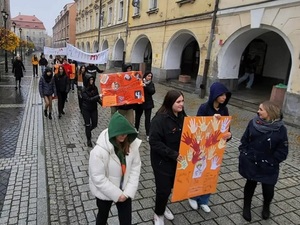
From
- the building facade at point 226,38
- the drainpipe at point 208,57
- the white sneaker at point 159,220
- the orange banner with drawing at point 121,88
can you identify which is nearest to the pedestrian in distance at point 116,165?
the white sneaker at point 159,220

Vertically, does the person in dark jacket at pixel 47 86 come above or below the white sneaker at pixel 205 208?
above

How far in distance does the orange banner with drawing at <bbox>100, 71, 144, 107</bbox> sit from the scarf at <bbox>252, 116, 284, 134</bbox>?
3.30 metres

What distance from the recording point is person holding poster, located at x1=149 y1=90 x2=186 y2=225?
9.73 feet

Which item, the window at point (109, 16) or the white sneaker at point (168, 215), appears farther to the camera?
the window at point (109, 16)

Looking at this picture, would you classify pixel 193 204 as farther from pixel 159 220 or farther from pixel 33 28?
pixel 33 28

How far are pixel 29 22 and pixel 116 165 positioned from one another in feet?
474

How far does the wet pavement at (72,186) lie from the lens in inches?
138

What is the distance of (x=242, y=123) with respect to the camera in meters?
8.58

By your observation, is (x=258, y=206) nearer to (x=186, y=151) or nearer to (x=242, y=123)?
(x=186, y=151)

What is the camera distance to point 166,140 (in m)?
3.02


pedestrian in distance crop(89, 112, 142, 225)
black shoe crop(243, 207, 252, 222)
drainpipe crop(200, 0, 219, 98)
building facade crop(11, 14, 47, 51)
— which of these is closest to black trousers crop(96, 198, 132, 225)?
pedestrian in distance crop(89, 112, 142, 225)

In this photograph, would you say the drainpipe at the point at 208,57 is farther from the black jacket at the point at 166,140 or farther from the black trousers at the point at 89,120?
the black jacket at the point at 166,140

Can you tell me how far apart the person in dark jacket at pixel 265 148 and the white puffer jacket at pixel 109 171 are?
5.16 feet

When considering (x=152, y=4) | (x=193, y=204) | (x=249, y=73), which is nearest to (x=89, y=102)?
(x=193, y=204)
